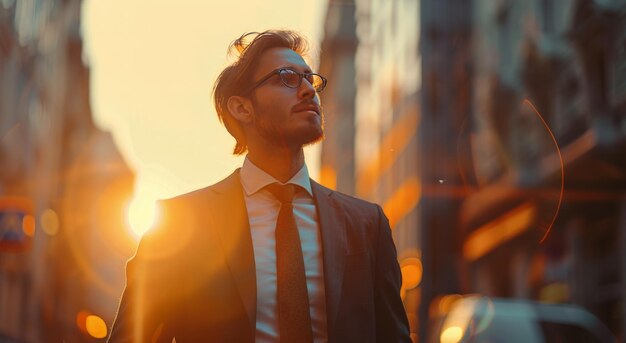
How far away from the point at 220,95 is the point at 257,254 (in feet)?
1.80

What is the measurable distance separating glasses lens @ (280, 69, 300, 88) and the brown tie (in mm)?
358

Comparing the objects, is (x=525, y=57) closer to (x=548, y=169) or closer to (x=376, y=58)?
(x=548, y=169)

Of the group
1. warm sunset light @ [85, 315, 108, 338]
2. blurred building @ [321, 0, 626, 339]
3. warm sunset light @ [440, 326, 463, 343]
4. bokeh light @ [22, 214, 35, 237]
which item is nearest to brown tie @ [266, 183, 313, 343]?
warm sunset light @ [85, 315, 108, 338]

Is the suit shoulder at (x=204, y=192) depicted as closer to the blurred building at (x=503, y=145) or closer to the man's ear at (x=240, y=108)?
the man's ear at (x=240, y=108)

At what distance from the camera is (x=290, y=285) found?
3.04 metres

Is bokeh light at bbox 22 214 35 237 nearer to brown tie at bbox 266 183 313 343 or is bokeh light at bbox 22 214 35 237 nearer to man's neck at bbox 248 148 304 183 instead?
man's neck at bbox 248 148 304 183

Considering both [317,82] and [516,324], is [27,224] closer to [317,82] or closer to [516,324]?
[516,324]

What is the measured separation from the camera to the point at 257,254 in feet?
10.4

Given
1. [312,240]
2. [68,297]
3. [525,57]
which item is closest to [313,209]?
[312,240]

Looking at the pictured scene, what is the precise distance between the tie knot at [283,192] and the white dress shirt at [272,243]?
19mm

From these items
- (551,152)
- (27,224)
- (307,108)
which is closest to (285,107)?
(307,108)

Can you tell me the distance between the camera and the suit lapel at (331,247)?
302cm

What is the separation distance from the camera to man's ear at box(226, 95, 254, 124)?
3375 mm

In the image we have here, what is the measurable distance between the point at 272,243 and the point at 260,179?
21cm
